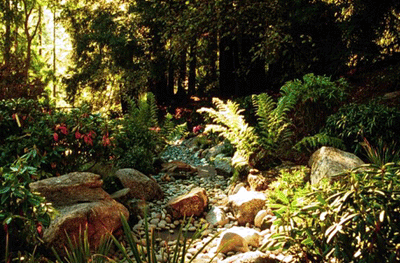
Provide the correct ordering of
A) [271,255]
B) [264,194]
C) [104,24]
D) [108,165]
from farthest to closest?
[104,24] → [108,165] → [264,194] → [271,255]

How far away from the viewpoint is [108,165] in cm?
598

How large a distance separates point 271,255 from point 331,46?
6.70 metres

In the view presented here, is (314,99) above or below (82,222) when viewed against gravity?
above

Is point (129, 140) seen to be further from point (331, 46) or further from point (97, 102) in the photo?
point (97, 102)

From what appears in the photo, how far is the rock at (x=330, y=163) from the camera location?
424 cm

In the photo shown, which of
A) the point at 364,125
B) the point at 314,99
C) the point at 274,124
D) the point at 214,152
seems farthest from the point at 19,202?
the point at 214,152

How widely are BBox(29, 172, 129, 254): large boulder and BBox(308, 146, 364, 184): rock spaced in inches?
94.1

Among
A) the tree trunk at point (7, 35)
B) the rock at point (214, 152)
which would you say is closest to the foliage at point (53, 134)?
the rock at point (214, 152)

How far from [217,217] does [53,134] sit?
2.31 m

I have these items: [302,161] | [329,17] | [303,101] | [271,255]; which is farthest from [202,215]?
[329,17]

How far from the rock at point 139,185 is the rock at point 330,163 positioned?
238 cm

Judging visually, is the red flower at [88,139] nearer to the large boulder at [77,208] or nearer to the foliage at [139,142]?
the large boulder at [77,208]

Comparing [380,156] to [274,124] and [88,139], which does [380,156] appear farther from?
[88,139]

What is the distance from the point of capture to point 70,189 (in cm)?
418
